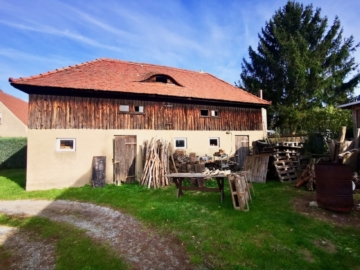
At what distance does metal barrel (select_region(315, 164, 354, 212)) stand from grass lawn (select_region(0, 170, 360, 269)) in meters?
0.98

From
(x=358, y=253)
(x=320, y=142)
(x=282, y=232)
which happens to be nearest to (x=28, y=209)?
(x=282, y=232)

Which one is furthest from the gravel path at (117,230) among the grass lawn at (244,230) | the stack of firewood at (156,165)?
the stack of firewood at (156,165)

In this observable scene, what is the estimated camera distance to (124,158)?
11.1 m

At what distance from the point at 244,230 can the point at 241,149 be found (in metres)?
9.62

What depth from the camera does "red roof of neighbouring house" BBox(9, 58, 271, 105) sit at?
10.6 m

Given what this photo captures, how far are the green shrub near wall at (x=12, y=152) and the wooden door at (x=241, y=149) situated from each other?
1783 centimetres

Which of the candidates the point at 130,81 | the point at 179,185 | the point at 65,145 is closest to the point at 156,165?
the point at 179,185

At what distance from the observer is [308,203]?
6836 mm

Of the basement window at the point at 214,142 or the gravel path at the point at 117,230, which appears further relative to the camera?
the basement window at the point at 214,142

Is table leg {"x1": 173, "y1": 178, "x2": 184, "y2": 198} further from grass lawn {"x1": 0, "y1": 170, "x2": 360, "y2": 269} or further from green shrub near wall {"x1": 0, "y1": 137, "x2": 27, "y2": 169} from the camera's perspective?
green shrub near wall {"x1": 0, "y1": 137, "x2": 27, "y2": 169}

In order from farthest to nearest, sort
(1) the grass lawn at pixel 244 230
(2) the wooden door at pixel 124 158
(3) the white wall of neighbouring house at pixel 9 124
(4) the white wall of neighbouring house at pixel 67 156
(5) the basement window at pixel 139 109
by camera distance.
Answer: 1. (3) the white wall of neighbouring house at pixel 9 124
2. (5) the basement window at pixel 139 109
3. (2) the wooden door at pixel 124 158
4. (4) the white wall of neighbouring house at pixel 67 156
5. (1) the grass lawn at pixel 244 230

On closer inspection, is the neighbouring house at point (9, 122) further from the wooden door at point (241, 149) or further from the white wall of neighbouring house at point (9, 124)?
the wooden door at point (241, 149)

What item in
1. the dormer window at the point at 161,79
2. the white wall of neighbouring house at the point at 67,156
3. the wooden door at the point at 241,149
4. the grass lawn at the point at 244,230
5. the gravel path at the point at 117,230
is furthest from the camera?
the wooden door at the point at 241,149

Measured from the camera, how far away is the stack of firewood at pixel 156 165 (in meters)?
10.1
